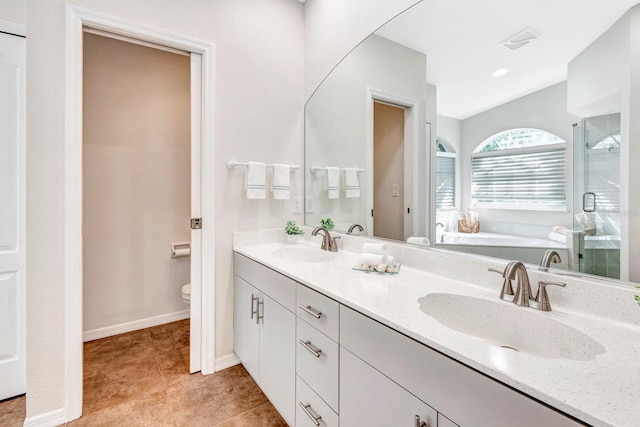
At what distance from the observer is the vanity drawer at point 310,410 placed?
1.13 m

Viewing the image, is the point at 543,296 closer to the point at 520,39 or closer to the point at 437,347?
the point at 437,347

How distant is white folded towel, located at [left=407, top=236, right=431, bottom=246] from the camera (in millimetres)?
1427

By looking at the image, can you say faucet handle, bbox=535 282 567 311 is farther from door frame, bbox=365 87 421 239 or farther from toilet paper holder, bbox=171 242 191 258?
toilet paper holder, bbox=171 242 191 258

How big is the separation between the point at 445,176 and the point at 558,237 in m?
0.47

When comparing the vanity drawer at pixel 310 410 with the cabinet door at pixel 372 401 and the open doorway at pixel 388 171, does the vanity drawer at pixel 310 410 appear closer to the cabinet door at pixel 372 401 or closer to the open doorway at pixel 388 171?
the cabinet door at pixel 372 401

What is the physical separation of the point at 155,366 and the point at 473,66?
259 centimetres

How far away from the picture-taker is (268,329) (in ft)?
5.22

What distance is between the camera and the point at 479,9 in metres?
1.20

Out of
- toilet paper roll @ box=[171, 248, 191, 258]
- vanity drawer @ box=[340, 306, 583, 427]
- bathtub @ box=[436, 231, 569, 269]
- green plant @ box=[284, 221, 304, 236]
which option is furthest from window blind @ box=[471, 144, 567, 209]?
toilet paper roll @ box=[171, 248, 191, 258]

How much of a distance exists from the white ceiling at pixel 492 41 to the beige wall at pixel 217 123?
0.99 metres

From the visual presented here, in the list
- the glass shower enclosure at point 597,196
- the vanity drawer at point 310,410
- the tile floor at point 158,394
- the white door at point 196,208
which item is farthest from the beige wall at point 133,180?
the glass shower enclosure at point 597,196

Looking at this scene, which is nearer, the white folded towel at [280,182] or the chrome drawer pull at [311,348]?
the chrome drawer pull at [311,348]
